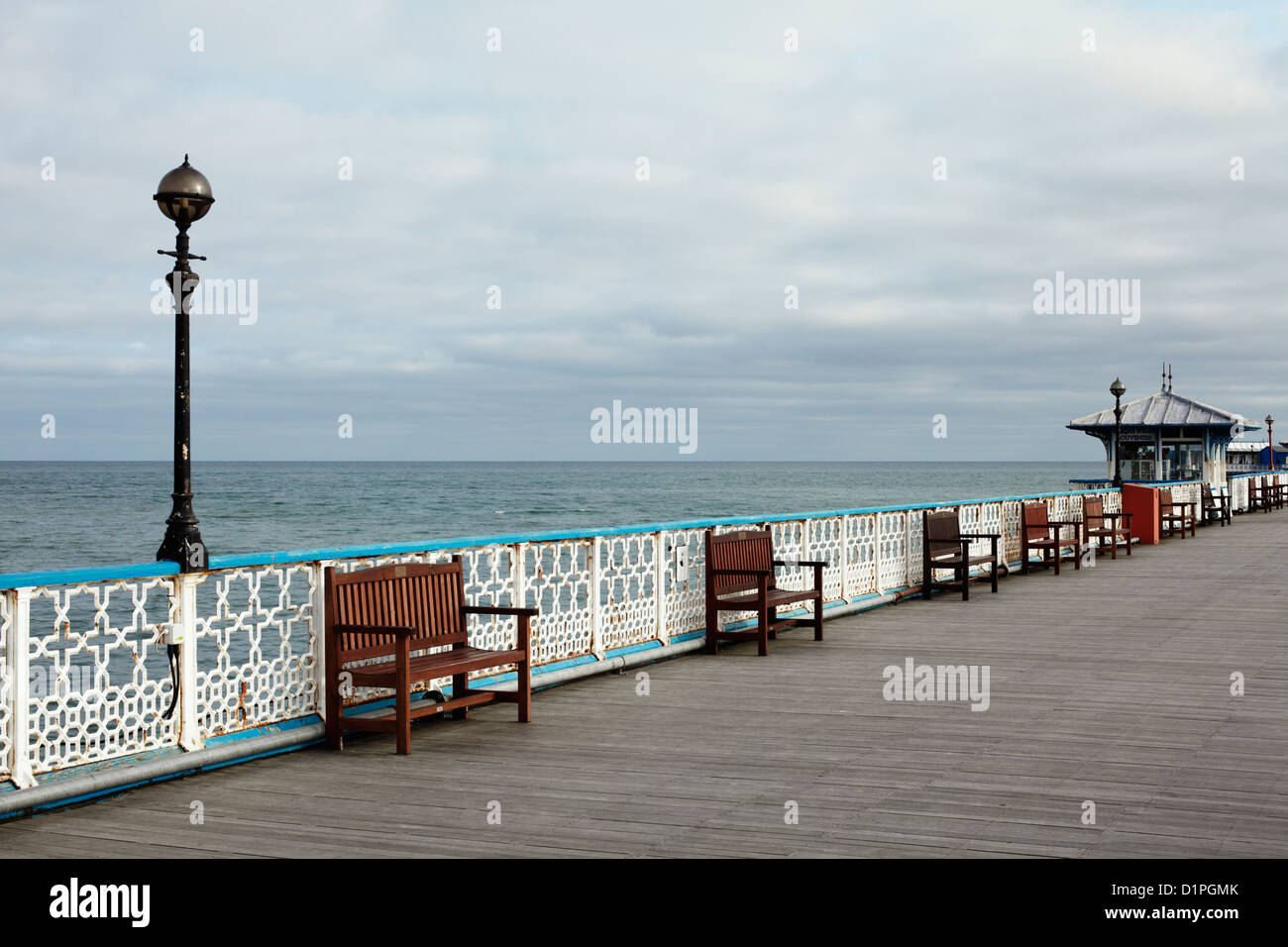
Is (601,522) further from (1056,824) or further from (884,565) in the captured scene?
(1056,824)

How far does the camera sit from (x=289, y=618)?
272 inches

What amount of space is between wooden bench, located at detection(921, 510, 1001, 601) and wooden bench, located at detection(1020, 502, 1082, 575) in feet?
8.57

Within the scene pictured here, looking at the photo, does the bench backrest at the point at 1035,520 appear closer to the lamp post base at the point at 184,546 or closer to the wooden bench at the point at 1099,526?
the wooden bench at the point at 1099,526

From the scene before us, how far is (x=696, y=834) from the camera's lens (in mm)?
4613

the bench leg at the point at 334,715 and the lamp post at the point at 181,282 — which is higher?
the lamp post at the point at 181,282

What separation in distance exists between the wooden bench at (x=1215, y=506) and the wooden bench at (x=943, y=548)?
16697 millimetres

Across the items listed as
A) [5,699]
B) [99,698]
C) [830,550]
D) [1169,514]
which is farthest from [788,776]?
[1169,514]

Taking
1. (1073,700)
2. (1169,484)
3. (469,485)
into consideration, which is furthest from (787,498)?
(1073,700)

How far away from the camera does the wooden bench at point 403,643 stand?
6113 mm

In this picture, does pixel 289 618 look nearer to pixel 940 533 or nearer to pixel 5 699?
pixel 5 699

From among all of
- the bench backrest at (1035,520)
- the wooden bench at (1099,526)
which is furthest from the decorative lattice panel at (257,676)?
the wooden bench at (1099,526)

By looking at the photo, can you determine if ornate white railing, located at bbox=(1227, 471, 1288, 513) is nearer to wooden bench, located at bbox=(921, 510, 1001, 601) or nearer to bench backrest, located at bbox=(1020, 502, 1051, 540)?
bench backrest, located at bbox=(1020, 502, 1051, 540)

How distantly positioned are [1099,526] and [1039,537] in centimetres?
248

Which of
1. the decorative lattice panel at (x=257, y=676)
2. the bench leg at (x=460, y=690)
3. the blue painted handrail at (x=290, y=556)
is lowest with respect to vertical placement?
the bench leg at (x=460, y=690)
